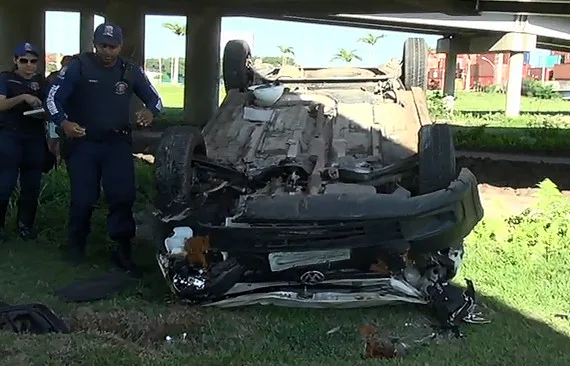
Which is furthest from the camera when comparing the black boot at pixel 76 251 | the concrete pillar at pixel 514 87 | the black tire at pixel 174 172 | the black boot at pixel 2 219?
the concrete pillar at pixel 514 87

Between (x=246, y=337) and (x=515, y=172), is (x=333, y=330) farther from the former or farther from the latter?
(x=515, y=172)

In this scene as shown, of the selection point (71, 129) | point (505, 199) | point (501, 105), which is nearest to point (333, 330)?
point (71, 129)

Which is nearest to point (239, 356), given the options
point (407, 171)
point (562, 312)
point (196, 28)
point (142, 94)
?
point (407, 171)

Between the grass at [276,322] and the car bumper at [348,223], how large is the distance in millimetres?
487

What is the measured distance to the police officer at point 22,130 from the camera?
6.36 metres

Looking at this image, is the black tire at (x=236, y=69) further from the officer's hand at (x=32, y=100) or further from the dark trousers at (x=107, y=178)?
the officer's hand at (x=32, y=100)

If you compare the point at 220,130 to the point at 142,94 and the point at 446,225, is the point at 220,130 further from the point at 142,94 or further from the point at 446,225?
the point at 446,225

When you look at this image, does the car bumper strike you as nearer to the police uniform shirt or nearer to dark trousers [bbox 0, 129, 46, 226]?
the police uniform shirt

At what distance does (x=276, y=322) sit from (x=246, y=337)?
32cm

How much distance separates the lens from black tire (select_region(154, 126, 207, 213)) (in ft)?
16.2

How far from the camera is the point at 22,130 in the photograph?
6.45m

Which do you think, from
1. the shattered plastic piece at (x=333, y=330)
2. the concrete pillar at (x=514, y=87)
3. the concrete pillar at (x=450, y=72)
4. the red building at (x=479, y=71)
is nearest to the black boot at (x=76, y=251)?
the shattered plastic piece at (x=333, y=330)

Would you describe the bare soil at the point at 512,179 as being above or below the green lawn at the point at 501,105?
above

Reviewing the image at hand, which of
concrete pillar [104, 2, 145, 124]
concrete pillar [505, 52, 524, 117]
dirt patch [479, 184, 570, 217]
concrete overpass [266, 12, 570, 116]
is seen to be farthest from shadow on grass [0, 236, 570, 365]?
concrete pillar [505, 52, 524, 117]
